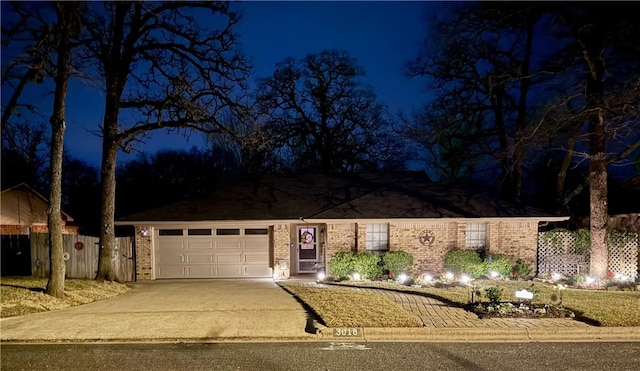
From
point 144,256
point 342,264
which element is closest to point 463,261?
point 342,264

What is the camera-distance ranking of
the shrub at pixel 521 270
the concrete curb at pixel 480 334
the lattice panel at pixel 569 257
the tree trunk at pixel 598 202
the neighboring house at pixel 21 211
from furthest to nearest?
the neighboring house at pixel 21 211
the shrub at pixel 521 270
the lattice panel at pixel 569 257
the tree trunk at pixel 598 202
the concrete curb at pixel 480 334

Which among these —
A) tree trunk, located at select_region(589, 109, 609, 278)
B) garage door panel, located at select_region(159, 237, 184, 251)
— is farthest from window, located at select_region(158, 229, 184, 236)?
tree trunk, located at select_region(589, 109, 609, 278)

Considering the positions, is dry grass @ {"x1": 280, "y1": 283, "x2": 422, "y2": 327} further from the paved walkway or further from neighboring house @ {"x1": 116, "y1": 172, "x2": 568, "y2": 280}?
neighboring house @ {"x1": 116, "y1": 172, "x2": 568, "y2": 280}

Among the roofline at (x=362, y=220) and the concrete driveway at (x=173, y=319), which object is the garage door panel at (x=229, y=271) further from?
the concrete driveway at (x=173, y=319)

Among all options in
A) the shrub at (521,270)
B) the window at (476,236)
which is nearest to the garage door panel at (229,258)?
the window at (476,236)

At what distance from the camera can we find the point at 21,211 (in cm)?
2355

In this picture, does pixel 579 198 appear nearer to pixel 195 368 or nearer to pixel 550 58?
pixel 550 58

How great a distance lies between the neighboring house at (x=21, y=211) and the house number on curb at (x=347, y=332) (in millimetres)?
21440

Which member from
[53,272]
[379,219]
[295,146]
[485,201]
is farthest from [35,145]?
[485,201]

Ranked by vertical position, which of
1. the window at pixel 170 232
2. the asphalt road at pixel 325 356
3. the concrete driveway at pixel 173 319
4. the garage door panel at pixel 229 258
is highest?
the window at pixel 170 232

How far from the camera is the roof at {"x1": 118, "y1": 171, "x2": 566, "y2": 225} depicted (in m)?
15.7

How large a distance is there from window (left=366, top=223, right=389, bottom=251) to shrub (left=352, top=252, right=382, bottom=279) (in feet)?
2.96

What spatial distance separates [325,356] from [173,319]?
399 cm

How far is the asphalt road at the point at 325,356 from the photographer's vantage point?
645 centimetres
